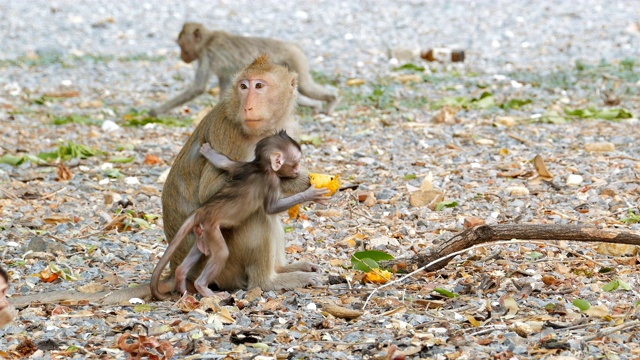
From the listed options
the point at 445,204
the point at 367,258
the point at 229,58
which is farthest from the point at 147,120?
the point at 367,258

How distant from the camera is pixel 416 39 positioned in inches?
541

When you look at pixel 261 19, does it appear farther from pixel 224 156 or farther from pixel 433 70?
pixel 224 156

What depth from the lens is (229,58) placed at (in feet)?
33.2

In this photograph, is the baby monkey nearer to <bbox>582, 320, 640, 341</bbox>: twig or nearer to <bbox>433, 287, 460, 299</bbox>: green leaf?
<bbox>433, 287, 460, 299</bbox>: green leaf

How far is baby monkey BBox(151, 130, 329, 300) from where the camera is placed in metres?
4.30

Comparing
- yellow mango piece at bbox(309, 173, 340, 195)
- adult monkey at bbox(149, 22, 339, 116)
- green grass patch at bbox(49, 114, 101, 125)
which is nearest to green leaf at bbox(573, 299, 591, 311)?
yellow mango piece at bbox(309, 173, 340, 195)

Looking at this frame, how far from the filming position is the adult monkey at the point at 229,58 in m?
9.45

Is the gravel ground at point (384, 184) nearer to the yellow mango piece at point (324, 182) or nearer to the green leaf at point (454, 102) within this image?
the green leaf at point (454, 102)

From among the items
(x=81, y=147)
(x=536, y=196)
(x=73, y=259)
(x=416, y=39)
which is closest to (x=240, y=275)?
(x=73, y=259)

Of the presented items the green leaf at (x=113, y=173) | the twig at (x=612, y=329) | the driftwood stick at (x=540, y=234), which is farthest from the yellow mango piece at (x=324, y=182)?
the green leaf at (x=113, y=173)

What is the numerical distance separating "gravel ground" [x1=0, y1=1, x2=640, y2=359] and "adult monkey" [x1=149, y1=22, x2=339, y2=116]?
0.90ft

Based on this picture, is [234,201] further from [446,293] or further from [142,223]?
[142,223]

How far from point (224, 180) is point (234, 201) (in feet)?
0.50

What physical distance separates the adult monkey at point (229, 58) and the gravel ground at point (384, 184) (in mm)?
274
